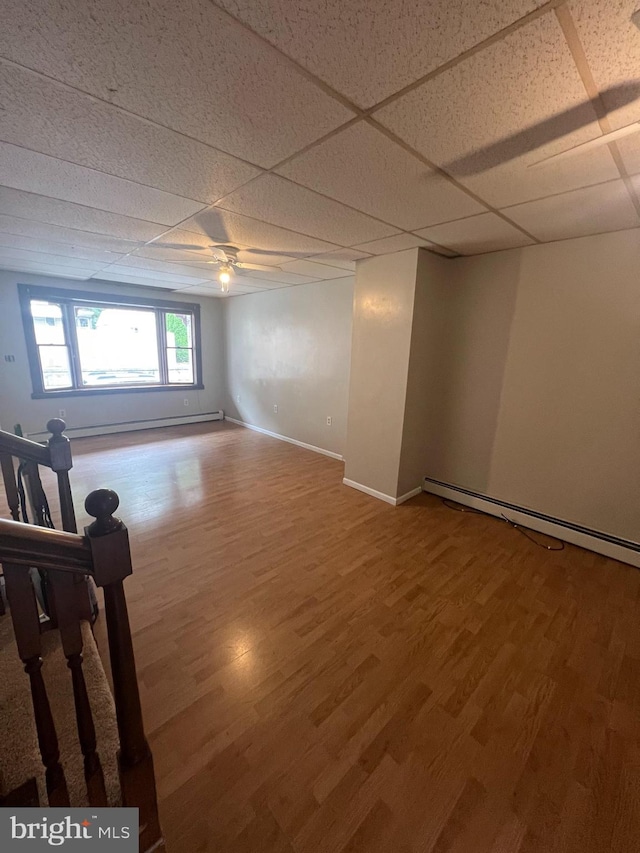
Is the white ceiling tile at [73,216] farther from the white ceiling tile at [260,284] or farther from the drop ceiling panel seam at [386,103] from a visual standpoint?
the white ceiling tile at [260,284]

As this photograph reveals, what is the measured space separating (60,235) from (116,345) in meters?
3.06

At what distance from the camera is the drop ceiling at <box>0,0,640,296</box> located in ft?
2.85

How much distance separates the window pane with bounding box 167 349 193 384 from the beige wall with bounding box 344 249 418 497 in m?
4.04

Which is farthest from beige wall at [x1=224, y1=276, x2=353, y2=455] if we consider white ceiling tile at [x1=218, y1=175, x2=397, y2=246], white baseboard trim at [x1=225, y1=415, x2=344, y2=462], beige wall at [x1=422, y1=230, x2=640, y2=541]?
white ceiling tile at [x1=218, y1=175, x2=397, y2=246]

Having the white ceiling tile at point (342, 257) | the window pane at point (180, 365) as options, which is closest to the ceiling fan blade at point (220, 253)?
the white ceiling tile at point (342, 257)

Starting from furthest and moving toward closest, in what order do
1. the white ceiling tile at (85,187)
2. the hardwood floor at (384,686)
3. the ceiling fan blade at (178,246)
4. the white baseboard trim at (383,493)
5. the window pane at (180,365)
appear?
the window pane at (180,365), the white baseboard trim at (383,493), the ceiling fan blade at (178,246), the white ceiling tile at (85,187), the hardwood floor at (384,686)

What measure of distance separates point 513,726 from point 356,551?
1325 mm

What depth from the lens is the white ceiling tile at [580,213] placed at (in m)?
1.79

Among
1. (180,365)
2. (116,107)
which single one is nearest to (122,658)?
(116,107)

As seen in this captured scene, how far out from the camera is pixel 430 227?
233 cm

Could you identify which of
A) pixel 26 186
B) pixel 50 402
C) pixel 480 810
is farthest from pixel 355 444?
A: pixel 50 402

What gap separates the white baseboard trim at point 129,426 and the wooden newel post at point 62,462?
13.3 ft

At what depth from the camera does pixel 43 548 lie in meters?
0.72

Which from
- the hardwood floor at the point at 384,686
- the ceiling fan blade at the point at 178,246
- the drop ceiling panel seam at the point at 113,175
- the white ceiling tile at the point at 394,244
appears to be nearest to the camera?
the hardwood floor at the point at 384,686
